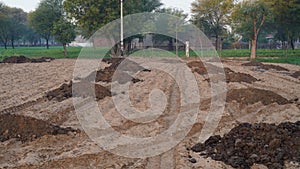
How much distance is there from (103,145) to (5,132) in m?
2.29

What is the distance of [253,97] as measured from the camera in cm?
1037

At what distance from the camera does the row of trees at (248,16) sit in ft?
88.0

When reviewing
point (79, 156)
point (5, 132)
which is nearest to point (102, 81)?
point (5, 132)

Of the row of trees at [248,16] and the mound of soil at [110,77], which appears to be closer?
the mound of soil at [110,77]

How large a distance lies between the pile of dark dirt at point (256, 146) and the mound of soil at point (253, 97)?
3.20m

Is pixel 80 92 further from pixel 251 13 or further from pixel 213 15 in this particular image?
pixel 213 15

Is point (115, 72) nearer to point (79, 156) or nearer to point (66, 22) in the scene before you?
point (79, 156)

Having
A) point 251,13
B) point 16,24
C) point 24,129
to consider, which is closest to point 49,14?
point 251,13

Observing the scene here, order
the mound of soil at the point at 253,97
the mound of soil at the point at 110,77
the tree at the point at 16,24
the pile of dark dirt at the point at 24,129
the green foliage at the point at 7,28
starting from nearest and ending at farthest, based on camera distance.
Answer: the pile of dark dirt at the point at 24,129
the mound of soil at the point at 253,97
the mound of soil at the point at 110,77
the green foliage at the point at 7,28
the tree at the point at 16,24

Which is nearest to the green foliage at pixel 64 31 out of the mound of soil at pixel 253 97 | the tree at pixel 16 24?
the mound of soil at pixel 253 97

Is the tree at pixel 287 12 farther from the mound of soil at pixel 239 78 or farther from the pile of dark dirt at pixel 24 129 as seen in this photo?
the pile of dark dirt at pixel 24 129

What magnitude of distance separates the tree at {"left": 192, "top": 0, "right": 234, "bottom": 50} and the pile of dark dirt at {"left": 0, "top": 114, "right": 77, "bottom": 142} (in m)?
31.7

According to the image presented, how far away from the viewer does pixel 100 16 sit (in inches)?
1043

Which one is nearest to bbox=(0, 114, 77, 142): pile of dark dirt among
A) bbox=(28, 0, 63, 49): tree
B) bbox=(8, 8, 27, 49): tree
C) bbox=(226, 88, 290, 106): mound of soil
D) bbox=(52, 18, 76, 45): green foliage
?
bbox=(226, 88, 290, 106): mound of soil
